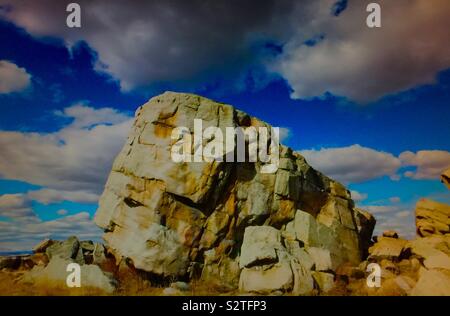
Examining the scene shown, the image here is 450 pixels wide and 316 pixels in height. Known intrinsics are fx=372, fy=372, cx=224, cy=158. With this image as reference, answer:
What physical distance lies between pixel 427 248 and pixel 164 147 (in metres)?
21.7

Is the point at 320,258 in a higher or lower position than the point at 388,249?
lower

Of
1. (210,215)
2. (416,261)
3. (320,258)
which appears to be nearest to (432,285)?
(320,258)

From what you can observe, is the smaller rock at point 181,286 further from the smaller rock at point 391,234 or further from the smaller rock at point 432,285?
the smaller rock at point 391,234

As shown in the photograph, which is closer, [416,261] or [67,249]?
[416,261]

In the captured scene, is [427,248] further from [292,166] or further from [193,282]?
[193,282]

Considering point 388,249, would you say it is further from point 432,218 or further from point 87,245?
point 87,245

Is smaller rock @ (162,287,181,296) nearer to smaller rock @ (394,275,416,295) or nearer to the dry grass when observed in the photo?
the dry grass

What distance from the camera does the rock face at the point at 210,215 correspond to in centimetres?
2441

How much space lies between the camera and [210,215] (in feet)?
87.3

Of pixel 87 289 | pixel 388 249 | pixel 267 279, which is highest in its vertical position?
pixel 388 249

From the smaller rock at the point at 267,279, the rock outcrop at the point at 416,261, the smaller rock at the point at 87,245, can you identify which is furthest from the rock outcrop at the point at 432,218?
the smaller rock at the point at 87,245

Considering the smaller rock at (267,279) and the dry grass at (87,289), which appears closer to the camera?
the dry grass at (87,289)
